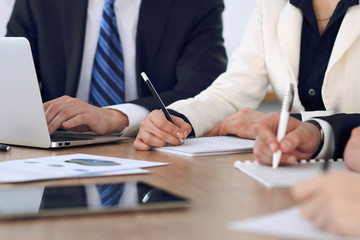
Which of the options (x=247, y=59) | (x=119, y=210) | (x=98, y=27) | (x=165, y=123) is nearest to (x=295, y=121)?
(x=165, y=123)

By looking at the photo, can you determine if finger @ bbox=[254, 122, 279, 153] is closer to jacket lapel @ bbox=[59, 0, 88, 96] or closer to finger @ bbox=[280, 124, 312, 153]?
finger @ bbox=[280, 124, 312, 153]

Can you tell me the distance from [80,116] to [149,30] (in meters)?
0.85

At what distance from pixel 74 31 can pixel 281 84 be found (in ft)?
3.17

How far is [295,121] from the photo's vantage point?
3.27 feet

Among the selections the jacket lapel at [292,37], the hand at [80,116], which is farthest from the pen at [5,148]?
the jacket lapel at [292,37]

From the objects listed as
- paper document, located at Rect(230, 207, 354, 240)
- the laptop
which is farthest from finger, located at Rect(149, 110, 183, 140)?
paper document, located at Rect(230, 207, 354, 240)

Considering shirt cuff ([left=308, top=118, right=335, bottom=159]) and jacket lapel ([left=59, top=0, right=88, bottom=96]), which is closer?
shirt cuff ([left=308, top=118, right=335, bottom=159])

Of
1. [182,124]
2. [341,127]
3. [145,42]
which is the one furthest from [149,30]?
[341,127]

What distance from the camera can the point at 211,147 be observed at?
1.20 metres

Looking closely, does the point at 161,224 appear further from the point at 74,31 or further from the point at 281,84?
the point at 74,31

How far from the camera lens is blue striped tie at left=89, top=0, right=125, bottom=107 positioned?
2113 mm

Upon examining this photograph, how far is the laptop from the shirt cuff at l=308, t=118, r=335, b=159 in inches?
24.4

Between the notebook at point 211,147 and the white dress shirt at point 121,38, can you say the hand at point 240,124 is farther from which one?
the white dress shirt at point 121,38

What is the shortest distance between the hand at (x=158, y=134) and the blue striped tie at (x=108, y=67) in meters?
0.84
